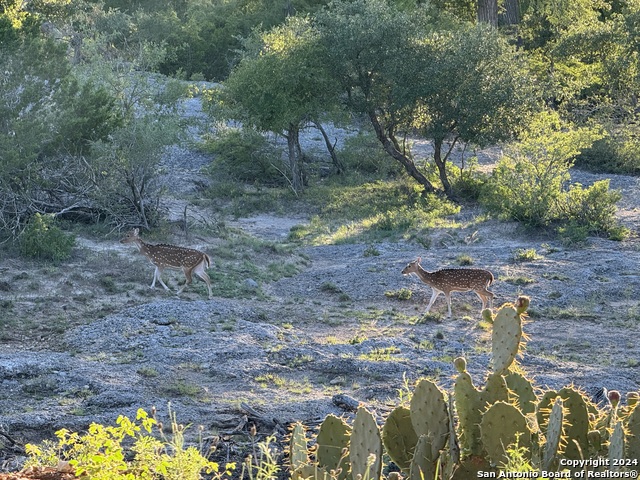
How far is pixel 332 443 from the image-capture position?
6570 millimetres

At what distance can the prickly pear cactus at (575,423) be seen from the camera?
6.30m

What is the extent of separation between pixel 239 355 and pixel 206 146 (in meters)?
20.0

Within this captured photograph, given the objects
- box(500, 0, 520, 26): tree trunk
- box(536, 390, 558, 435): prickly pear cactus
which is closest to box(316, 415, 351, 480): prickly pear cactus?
box(536, 390, 558, 435): prickly pear cactus

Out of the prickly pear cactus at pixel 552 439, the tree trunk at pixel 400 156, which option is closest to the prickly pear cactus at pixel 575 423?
the prickly pear cactus at pixel 552 439

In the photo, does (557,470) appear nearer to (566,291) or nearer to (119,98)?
(566,291)

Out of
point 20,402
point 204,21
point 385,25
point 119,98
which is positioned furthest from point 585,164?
point 20,402

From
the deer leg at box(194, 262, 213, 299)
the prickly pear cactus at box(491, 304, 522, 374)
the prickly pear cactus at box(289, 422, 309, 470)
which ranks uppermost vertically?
the prickly pear cactus at box(491, 304, 522, 374)

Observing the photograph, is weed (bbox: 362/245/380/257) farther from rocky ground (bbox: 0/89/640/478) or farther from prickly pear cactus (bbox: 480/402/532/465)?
prickly pear cactus (bbox: 480/402/532/465)

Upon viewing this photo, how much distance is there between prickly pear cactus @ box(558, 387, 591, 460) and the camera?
20.7 ft

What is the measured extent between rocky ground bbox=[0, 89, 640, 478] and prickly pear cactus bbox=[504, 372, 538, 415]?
2.30 meters

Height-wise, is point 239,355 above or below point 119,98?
below

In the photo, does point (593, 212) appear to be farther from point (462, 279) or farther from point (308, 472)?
point (308, 472)

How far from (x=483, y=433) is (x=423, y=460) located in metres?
0.44

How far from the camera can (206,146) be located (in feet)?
104
